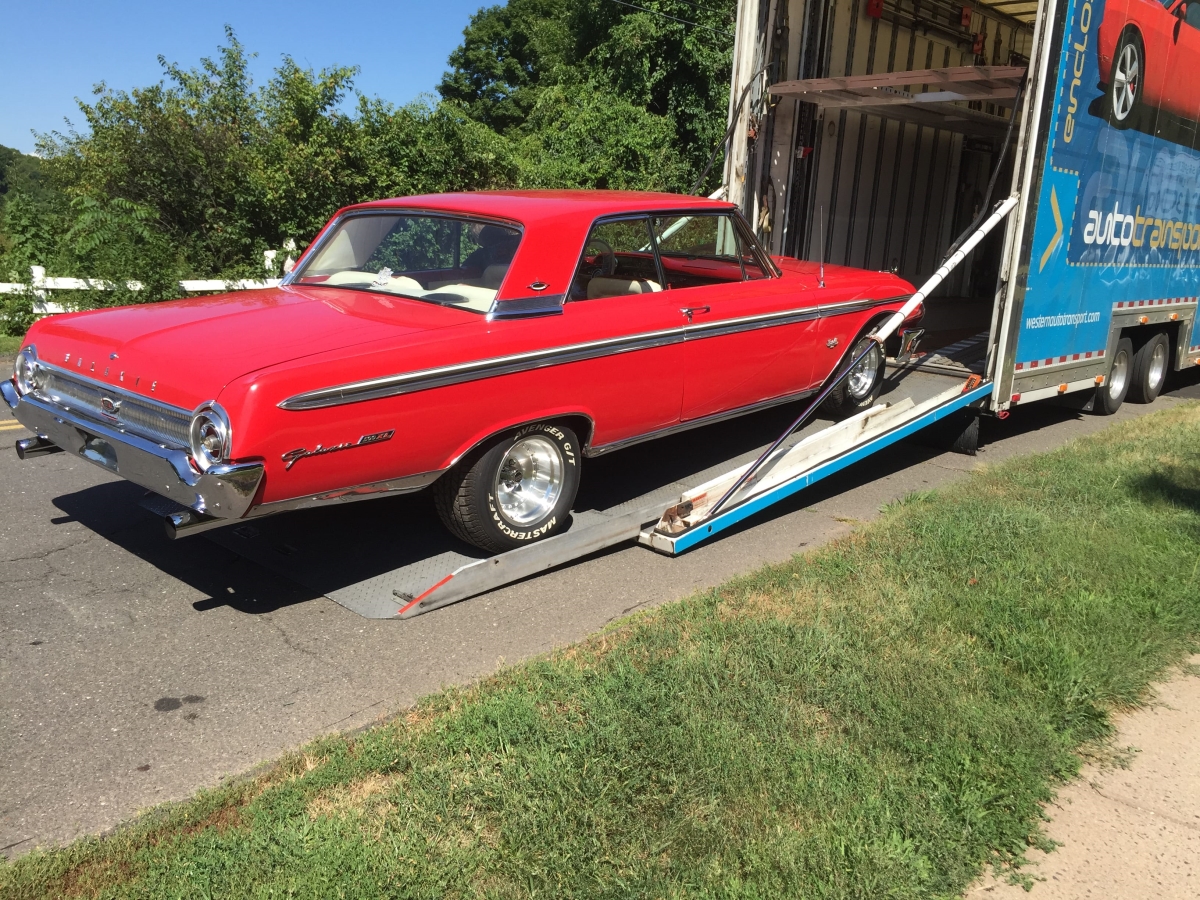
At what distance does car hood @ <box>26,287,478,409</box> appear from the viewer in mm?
3691

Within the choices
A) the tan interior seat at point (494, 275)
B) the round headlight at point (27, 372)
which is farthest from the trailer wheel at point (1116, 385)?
the round headlight at point (27, 372)

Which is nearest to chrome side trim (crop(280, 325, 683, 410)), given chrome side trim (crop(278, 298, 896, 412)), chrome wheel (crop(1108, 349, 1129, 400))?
chrome side trim (crop(278, 298, 896, 412))

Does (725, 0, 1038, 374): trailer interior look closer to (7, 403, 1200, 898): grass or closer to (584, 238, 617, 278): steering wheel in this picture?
(584, 238, 617, 278): steering wheel

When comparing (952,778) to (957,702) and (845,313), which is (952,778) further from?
(845,313)

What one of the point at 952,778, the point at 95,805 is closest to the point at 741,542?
the point at 952,778

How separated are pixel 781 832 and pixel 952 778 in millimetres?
642

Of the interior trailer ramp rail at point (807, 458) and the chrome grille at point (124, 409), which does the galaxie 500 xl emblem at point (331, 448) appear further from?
the interior trailer ramp rail at point (807, 458)

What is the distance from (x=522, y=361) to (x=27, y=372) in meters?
2.35

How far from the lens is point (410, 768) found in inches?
116

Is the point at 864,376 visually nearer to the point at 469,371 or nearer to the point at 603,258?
the point at 603,258

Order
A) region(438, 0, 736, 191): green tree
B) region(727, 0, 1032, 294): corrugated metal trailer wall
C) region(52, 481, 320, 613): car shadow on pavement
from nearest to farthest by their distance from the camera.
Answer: region(52, 481, 320, 613): car shadow on pavement < region(727, 0, 1032, 294): corrugated metal trailer wall < region(438, 0, 736, 191): green tree

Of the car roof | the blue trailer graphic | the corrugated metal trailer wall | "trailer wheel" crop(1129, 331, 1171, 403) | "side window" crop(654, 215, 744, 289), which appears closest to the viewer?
the car roof

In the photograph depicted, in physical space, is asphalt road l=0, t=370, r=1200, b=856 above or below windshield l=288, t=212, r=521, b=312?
below

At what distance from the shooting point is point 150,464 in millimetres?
3721
